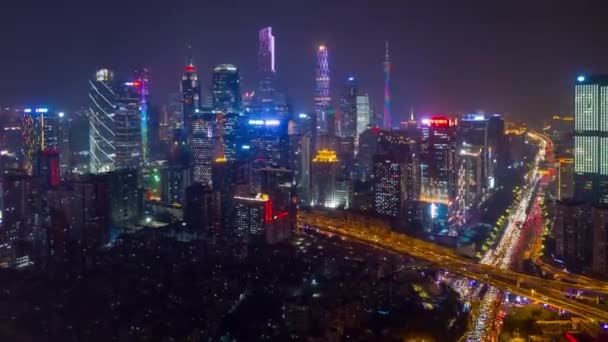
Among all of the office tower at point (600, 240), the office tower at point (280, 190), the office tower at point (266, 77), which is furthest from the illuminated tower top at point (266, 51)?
the office tower at point (600, 240)

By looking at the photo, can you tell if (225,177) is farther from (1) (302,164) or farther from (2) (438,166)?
(2) (438,166)

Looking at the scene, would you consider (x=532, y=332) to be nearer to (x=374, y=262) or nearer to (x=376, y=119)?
(x=374, y=262)

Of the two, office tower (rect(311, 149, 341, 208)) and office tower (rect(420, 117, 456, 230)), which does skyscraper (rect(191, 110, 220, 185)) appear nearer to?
office tower (rect(311, 149, 341, 208))

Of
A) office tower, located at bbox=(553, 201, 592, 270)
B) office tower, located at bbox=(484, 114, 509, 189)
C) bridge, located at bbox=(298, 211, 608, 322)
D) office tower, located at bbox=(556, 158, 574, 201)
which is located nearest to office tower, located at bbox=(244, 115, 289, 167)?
bridge, located at bbox=(298, 211, 608, 322)

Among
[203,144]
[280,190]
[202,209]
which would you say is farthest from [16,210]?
[203,144]

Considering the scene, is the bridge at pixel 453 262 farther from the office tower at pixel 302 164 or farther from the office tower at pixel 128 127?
the office tower at pixel 128 127

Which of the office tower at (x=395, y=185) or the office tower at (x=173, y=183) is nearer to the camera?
the office tower at (x=395, y=185)
